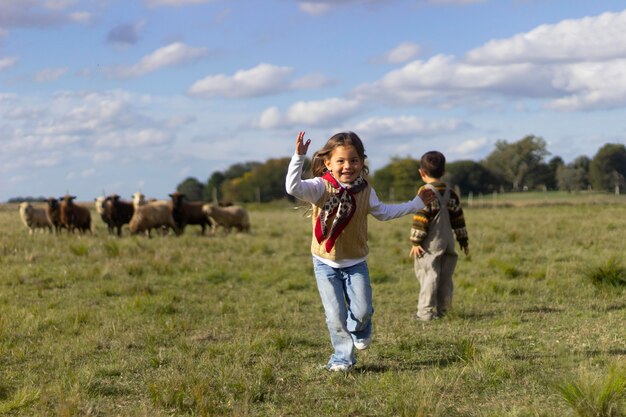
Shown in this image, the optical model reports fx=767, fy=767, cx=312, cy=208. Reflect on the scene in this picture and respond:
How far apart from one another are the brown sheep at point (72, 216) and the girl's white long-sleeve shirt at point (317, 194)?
1973cm

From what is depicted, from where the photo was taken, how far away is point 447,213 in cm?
876

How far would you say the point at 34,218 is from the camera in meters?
26.9

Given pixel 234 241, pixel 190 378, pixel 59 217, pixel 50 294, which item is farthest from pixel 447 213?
pixel 59 217

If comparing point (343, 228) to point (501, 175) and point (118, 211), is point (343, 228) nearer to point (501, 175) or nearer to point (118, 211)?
point (118, 211)

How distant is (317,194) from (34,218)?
2298 centimetres

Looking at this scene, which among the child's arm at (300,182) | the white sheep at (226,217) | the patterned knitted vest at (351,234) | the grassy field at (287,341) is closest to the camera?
the grassy field at (287,341)

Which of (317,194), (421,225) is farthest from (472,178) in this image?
(317,194)

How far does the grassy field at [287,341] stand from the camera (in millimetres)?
5246

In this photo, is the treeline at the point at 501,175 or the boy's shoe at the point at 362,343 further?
the treeline at the point at 501,175

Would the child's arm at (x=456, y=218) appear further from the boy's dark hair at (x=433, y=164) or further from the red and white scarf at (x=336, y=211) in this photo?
the red and white scarf at (x=336, y=211)

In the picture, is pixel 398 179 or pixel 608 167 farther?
pixel 398 179

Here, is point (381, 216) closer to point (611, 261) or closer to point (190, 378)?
point (190, 378)

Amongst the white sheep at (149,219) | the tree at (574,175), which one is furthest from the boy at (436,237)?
the tree at (574,175)

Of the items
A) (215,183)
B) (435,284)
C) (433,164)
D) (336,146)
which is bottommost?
(435,284)
